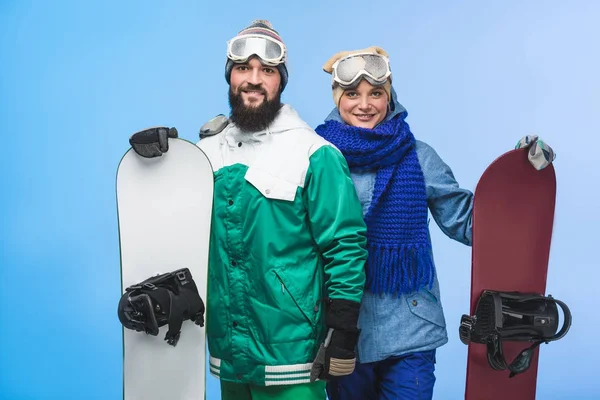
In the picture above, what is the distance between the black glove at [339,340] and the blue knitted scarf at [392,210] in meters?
0.29

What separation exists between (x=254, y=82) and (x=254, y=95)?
1.8 inches

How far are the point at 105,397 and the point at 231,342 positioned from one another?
2457 millimetres

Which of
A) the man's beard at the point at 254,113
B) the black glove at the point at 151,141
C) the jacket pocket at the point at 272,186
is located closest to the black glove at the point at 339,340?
the jacket pocket at the point at 272,186

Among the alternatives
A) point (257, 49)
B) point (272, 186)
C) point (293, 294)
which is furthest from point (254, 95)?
point (293, 294)

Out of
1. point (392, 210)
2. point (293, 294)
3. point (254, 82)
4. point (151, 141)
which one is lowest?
point (293, 294)

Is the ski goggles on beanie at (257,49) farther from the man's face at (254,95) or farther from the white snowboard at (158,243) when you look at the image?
the white snowboard at (158,243)

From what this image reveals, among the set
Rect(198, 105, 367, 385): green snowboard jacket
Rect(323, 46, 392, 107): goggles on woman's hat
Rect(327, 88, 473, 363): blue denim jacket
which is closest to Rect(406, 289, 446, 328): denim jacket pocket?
Rect(327, 88, 473, 363): blue denim jacket

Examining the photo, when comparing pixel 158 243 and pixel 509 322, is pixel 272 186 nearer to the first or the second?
A: pixel 158 243

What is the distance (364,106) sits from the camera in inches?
131

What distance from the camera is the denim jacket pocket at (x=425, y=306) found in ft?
10.8

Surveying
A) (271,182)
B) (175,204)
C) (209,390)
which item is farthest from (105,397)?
(271,182)

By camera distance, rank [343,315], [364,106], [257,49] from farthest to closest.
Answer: [364,106], [257,49], [343,315]

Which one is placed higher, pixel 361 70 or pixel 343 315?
pixel 361 70

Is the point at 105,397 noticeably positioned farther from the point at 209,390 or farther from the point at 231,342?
the point at 231,342
